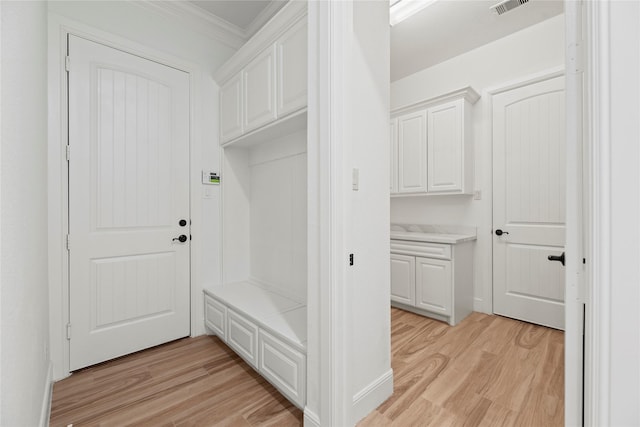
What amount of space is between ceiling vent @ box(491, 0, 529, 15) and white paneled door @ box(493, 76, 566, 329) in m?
0.72

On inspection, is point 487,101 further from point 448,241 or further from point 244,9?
point 244,9

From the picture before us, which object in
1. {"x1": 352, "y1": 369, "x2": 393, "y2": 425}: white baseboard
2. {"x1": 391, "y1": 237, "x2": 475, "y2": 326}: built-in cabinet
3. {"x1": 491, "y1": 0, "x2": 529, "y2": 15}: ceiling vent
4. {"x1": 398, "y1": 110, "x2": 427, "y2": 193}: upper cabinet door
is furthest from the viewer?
{"x1": 398, "y1": 110, "x2": 427, "y2": 193}: upper cabinet door

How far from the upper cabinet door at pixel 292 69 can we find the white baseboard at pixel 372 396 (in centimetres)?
169

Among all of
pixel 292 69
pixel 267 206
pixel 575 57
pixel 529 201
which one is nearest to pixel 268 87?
pixel 292 69

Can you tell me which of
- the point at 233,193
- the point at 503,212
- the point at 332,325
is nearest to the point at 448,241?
the point at 503,212

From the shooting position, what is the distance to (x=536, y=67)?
2738 millimetres

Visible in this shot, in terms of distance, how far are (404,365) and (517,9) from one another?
321 cm

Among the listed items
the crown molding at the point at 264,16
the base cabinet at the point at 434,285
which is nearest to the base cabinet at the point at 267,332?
the base cabinet at the point at 434,285

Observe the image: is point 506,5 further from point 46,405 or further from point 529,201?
point 46,405

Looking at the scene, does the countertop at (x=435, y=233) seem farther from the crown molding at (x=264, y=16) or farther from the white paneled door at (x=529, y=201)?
the crown molding at (x=264, y=16)

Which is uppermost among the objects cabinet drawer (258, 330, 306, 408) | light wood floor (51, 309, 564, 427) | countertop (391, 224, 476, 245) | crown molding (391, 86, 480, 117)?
crown molding (391, 86, 480, 117)

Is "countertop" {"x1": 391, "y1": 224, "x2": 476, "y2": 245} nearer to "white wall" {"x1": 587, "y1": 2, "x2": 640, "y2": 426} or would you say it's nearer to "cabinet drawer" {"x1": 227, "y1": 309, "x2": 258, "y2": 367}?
"cabinet drawer" {"x1": 227, "y1": 309, "x2": 258, "y2": 367}

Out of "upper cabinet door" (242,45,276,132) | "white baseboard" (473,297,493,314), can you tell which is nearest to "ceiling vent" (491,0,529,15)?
"upper cabinet door" (242,45,276,132)

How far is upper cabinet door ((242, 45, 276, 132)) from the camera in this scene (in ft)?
6.59
